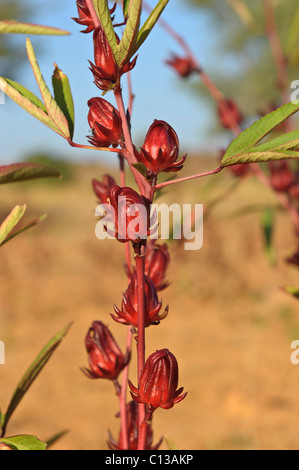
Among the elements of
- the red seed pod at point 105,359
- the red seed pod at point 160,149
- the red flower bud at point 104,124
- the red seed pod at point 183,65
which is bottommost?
the red seed pod at point 105,359

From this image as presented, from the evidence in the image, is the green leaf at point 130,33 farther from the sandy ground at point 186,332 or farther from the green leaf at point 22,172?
the sandy ground at point 186,332

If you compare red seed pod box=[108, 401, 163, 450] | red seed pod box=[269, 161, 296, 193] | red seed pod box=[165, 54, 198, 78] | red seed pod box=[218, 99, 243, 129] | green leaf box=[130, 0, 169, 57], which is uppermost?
red seed pod box=[165, 54, 198, 78]

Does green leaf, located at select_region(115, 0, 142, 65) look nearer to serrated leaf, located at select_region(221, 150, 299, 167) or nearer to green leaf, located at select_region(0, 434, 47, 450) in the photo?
serrated leaf, located at select_region(221, 150, 299, 167)

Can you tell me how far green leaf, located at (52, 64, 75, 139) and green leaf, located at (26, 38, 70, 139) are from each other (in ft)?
0.14

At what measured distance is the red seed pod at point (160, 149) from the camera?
35 centimetres

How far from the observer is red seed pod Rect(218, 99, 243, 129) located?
95 centimetres

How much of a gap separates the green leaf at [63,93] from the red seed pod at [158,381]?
0.65 ft

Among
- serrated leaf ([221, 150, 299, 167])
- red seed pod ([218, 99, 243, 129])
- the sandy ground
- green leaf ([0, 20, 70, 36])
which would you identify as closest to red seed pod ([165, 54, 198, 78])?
red seed pod ([218, 99, 243, 129])

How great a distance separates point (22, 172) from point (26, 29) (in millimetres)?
117

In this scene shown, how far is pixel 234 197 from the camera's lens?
8047 millimetres

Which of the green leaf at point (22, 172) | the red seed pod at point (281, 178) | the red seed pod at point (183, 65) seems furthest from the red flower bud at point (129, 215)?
the red seed pod at point (183, 65)

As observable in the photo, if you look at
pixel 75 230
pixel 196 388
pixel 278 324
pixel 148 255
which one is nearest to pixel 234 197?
pixel 75 230

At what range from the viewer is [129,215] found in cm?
34

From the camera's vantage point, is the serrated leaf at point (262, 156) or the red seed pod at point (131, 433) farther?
the red seed pod at point (131, 433)
